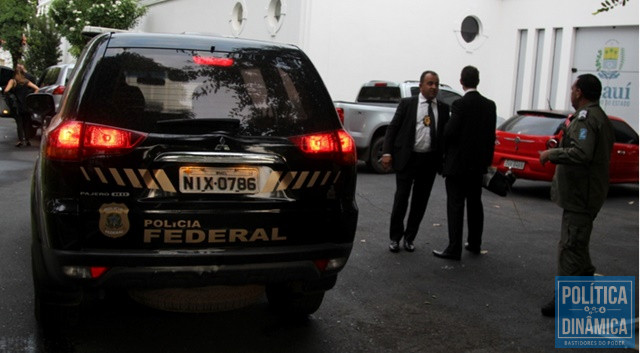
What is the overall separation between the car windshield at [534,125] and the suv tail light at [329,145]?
7.47 metres

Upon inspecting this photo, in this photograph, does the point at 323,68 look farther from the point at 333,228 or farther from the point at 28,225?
the point at 333,228

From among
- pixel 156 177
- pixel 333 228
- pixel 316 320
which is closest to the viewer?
pixel 156 177

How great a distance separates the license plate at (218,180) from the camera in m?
3.54

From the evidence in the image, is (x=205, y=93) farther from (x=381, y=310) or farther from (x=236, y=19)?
(x=236, y=19)

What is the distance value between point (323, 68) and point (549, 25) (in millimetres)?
6231

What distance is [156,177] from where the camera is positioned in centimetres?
350

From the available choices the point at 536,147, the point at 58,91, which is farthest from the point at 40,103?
the point at 58,91

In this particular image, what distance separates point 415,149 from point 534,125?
4.93 metres

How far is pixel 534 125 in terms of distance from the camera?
10969 mm

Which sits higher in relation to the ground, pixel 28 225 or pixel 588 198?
pixel 588 198

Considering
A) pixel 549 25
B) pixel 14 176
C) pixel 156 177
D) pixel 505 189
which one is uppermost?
pixel 549 25

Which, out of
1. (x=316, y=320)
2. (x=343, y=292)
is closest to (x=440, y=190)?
(x=343, y=292)

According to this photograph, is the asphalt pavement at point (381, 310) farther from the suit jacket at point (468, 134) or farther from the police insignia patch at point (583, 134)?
the police insignia patch at point (583, 134)

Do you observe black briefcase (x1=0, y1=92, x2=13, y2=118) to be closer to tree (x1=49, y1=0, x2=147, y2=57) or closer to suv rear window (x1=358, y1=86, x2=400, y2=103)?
suv rear window (x1=358, y1=86, x2=400, y2=103)
